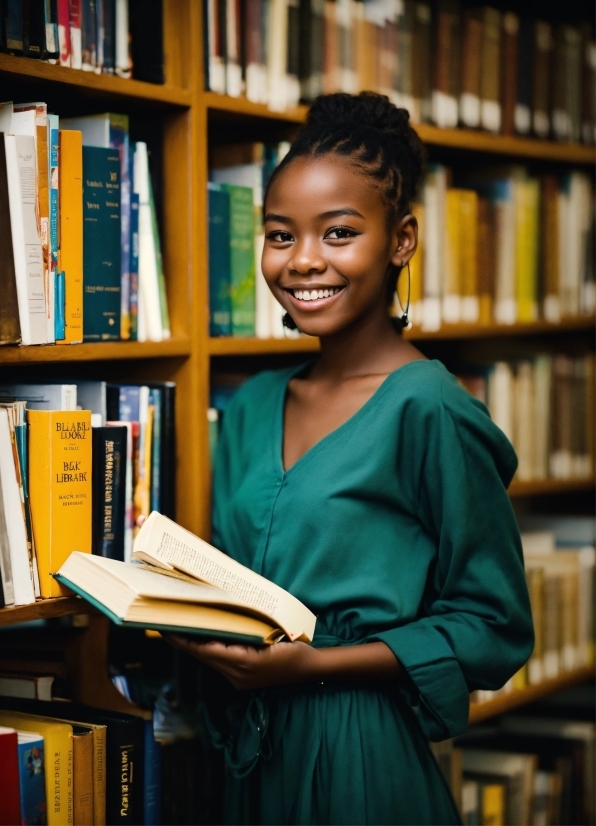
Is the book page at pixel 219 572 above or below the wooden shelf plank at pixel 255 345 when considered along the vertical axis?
below

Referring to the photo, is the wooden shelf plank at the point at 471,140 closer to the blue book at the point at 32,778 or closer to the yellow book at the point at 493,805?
the blue book at the point at 32,778

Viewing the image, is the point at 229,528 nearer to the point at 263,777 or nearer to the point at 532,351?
the point at 263,777

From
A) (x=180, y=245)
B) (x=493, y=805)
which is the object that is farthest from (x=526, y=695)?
(x=180, y=245)

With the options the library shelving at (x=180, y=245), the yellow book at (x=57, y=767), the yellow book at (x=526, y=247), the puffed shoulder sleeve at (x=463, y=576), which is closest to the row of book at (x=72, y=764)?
the yellow book at (x=57, y=767)

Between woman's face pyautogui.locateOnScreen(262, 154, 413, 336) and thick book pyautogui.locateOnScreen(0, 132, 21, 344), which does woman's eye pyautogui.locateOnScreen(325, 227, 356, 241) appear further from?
thick book pyautogui.locateOnScreen(0, 132, 21, 344)

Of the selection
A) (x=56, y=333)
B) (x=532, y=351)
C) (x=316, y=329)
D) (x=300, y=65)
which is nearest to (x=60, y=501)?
(x=56, y=333)

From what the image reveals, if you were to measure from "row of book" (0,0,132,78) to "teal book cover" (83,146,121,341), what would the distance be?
15 centimetres

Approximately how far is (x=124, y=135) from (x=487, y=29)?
3.15 feet

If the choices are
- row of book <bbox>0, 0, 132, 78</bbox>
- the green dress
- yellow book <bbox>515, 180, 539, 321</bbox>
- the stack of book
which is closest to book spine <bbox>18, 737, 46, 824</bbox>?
the green dress

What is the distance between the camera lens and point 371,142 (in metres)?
1.42

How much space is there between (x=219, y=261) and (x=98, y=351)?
1.12 feet

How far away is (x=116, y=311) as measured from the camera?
4.93 ft

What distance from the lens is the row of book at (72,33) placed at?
53.4 inches

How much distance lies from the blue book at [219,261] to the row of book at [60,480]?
0.25m
